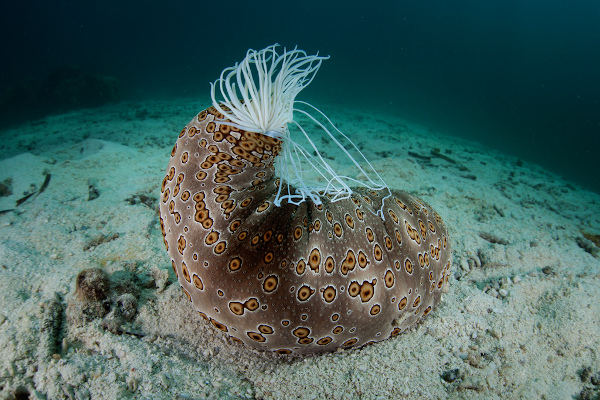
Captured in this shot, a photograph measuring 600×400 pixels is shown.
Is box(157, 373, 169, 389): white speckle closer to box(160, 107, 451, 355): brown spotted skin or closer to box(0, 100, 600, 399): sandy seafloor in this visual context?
box(0, 100, 600, 399): sandy seafloor

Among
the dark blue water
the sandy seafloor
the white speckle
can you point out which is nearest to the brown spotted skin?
the sandy seafloor

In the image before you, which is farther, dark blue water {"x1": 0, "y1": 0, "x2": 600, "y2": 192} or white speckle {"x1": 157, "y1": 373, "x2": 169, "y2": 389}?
dark blue water {"x1": 0, "y1": 0, "x2": 600, "y2": 192}

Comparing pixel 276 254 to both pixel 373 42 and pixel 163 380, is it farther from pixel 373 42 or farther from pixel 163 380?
pixel 373 42

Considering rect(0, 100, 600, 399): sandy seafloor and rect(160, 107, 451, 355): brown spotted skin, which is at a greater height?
rect(160, 107, 451, 355): brown spotted skin

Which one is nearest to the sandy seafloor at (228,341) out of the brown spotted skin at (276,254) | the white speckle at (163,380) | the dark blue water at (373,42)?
the white speckle at (163,380)

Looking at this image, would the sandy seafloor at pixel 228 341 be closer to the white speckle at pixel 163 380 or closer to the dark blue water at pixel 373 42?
the white speckle at pixel 163 380
